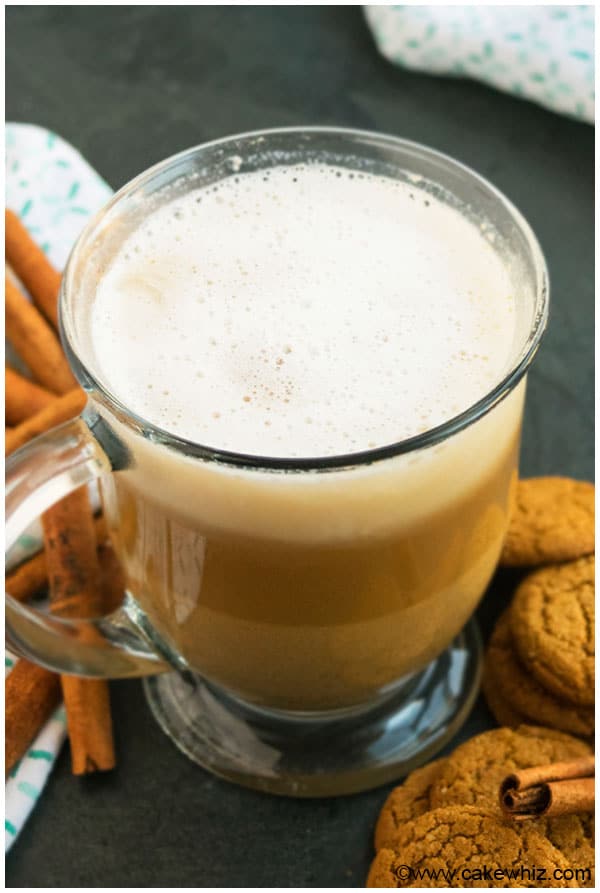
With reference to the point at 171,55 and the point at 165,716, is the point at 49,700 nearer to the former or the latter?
the point at 165,716

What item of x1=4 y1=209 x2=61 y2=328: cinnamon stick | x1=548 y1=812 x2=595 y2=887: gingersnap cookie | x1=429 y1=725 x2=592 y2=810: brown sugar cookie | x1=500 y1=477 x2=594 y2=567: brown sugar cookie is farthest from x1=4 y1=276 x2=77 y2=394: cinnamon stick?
x1=548 y1=812 x2=595 y2=887: gingersnap cookie

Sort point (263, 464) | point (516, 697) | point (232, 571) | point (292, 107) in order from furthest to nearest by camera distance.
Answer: point (292, 107) < point (516, 697) < point (232, 571) < point (263, 464)

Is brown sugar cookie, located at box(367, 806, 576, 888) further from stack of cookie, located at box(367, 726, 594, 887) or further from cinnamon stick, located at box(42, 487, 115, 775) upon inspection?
cinnamon stick, located at box(42, 487, 115, 775)

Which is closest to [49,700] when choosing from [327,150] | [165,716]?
[165,716]

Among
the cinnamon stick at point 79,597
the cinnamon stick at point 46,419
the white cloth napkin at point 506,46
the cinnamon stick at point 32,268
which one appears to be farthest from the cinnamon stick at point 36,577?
the white cloth napkin at point 506,46

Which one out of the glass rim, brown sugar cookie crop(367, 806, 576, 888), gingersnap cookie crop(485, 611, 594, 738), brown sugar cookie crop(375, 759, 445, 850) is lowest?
brown sugar cookie crop(375, 759, 445, 850)

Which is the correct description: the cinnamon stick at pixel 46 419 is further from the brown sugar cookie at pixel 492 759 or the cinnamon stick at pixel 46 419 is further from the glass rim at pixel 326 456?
the brown sugar cookie at pixel 492 759

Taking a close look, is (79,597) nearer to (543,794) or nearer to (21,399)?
(21,399)
